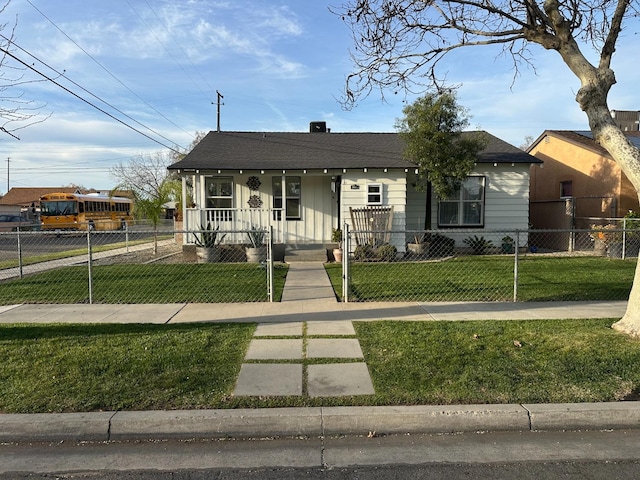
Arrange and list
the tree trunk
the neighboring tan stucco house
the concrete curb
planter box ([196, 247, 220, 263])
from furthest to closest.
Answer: the neighboring tan stucco house < planter box ([196, 247, 220, 263]) < the tree trunk < the concrete curb

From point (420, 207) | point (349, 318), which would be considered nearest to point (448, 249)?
point (420, 207)

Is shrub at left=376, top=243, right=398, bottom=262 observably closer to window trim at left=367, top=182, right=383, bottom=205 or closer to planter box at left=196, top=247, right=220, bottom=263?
window trim at left=367, top=182, right=383, bottom=205

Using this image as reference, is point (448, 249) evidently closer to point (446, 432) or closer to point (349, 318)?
point (349, 318)

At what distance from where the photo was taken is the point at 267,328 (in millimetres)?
6262

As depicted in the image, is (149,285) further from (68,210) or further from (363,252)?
(68,210)

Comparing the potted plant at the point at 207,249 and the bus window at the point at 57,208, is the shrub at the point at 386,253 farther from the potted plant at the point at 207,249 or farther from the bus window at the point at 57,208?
the bus window at the point at 57,208

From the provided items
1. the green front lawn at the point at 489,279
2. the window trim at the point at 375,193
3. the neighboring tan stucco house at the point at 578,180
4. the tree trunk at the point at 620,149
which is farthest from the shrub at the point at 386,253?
the tree trunk at the point at 620,149

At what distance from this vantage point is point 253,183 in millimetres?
15102

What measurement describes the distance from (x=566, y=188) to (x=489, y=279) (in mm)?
13049

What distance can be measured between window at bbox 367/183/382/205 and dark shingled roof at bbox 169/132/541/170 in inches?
25.8

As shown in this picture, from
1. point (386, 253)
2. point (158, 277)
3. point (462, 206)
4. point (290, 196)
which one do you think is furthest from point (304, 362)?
point (462, 206)

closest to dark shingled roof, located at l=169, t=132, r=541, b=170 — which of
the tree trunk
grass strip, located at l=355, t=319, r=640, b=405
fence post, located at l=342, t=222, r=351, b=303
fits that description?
fence post, located at l=342, t=222, r=351, b=303

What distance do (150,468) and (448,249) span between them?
12.4 m

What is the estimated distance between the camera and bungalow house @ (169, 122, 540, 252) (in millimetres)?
14219
